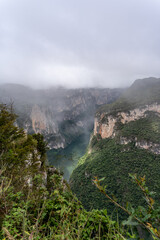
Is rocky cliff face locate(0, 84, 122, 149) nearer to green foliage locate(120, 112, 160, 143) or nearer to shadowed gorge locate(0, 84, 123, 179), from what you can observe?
shadowed gorge locate(0, 84, 123, 179)

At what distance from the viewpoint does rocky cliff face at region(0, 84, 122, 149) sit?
94812mm

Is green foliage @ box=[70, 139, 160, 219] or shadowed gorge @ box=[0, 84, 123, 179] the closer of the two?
green foliage @ box=[70, 139, 160, 219]

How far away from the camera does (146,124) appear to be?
Answer: 5212cm

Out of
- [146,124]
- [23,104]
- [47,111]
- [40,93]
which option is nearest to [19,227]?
[146,124]

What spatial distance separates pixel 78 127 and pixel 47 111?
49.1 meters

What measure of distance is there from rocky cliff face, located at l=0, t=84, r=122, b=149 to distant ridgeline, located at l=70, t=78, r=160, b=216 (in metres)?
47.9

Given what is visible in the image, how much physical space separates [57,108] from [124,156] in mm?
99196

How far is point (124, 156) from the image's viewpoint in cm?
4588

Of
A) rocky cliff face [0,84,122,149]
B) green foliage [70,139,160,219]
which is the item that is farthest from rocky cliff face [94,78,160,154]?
rocky cliff face [0,84,122,149]

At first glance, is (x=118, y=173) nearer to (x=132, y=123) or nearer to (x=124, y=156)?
(x=124, y=156)

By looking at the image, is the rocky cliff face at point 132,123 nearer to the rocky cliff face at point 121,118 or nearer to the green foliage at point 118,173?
the rocky cliff face at point 121,118

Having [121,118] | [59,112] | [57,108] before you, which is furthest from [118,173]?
[57,108]

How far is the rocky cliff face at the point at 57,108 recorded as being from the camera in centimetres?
9481

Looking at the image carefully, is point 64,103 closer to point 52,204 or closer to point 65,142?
point 65,142
